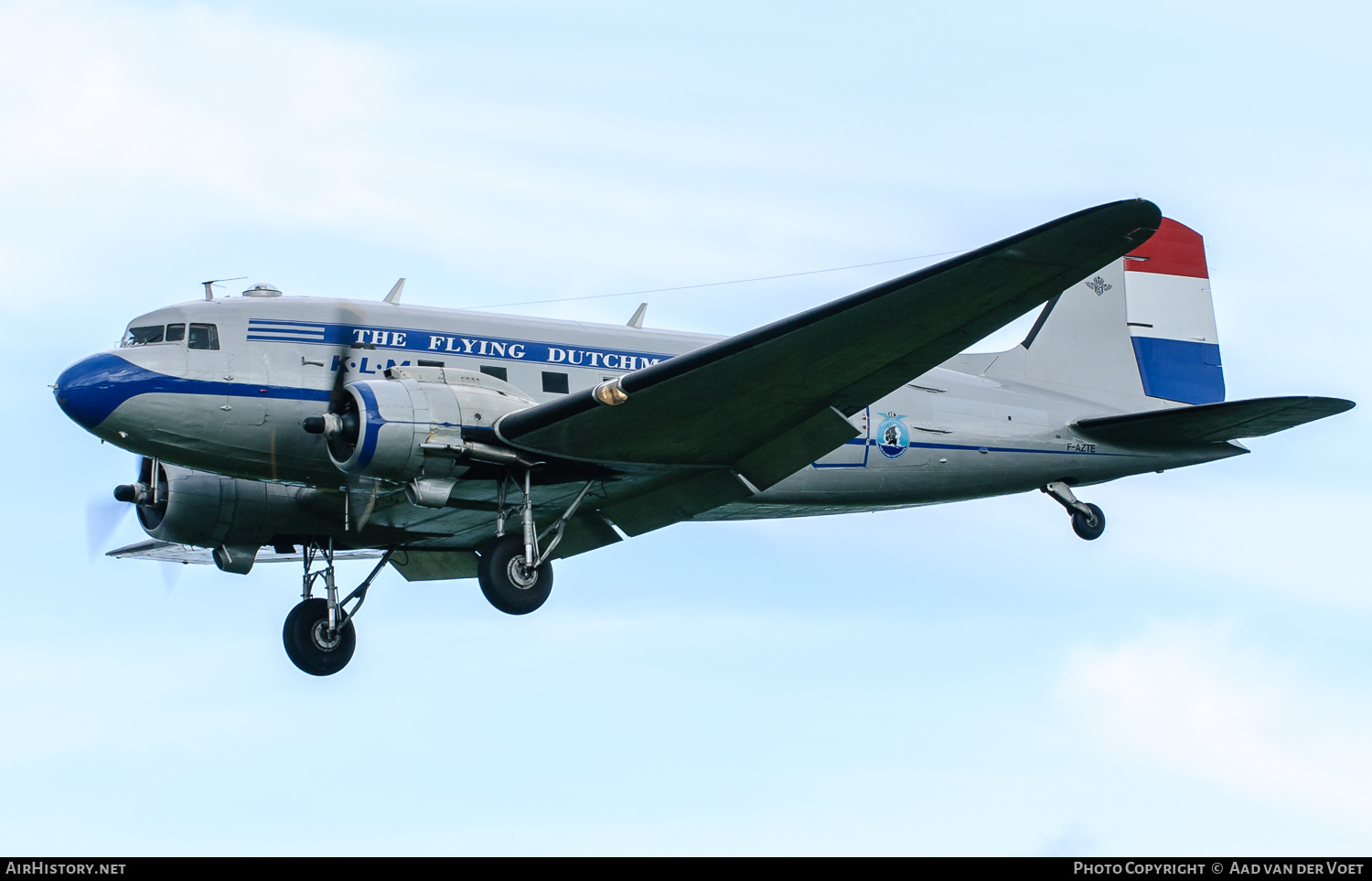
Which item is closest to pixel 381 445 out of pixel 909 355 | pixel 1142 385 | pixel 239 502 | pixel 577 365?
pixel 577 365

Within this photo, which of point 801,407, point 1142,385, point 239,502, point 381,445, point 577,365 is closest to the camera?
point 381,445

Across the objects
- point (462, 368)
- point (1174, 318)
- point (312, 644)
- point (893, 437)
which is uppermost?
point (1174, 318)

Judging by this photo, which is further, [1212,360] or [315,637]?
[1212,360]

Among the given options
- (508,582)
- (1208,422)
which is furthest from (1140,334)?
(508,582)

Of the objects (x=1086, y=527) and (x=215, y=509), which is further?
(x=1086, y=527)

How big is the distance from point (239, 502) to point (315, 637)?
1783 millimetres

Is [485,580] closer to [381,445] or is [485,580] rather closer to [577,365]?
[381,445]

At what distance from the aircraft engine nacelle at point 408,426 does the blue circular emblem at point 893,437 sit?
182 inches

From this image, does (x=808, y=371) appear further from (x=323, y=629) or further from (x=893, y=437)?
(x=323, y=629)

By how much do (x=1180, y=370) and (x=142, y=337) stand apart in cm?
1310

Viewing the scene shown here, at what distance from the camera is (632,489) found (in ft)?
53.0

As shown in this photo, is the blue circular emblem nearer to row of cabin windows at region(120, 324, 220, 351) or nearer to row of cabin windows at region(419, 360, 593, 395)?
row of cabin windows at region(419, 360, 593, 395)

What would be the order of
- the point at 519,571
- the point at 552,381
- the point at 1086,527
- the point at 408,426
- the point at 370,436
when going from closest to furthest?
the point at 370,436
the point at 408,426
the point at 519,571
the point at 552,381
the point at 1086,527

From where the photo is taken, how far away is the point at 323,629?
17234mm
